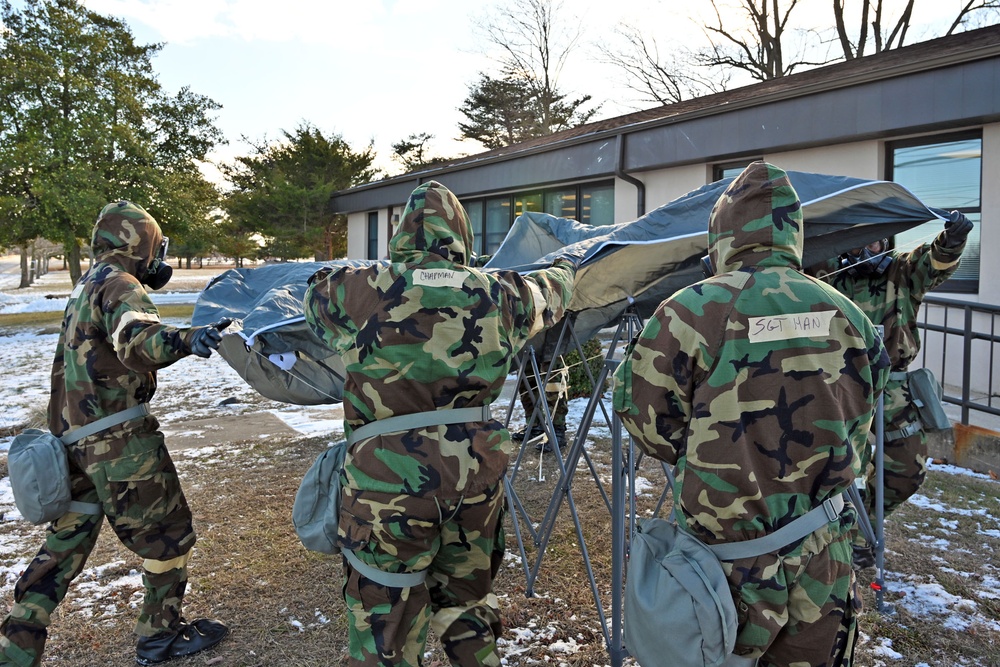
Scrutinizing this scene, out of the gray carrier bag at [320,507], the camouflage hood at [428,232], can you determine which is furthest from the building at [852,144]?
the gray carrier bag at [320,507]

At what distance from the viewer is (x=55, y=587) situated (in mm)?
2879

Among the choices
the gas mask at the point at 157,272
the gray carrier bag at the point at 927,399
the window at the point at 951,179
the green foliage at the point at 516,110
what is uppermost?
the green foliage at the point at 516,110

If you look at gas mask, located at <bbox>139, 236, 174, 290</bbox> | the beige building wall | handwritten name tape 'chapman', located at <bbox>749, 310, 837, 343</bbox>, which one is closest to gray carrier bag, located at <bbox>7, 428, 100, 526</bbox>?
gas mask, located at <bbox>139, 236, 174, 290</bbox>

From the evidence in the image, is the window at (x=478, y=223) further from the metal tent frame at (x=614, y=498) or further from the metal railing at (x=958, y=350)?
the metal tent frame at (x=614, y=498)

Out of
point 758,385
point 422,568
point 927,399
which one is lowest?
point 422,568

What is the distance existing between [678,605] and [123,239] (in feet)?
9.49

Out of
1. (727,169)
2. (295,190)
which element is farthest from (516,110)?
(727,169)

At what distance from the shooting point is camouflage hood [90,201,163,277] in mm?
3123

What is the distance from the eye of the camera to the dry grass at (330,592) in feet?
10.1

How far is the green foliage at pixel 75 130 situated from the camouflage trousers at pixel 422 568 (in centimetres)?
1762

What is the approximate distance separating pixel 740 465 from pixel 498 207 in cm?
1154

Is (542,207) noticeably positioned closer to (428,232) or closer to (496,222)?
(496,222)

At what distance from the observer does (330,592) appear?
374 cm

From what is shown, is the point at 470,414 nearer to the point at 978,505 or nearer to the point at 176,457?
the point at 978,505
